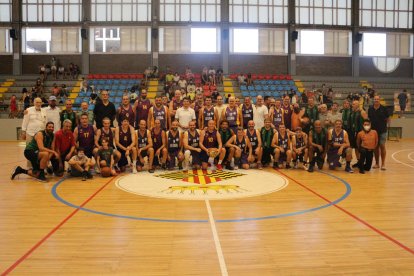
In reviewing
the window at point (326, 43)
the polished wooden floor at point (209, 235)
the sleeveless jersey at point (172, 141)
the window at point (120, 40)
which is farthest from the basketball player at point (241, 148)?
the window at point (326, 43)

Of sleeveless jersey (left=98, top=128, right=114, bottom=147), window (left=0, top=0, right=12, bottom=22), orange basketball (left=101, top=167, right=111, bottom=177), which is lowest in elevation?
orange basketball (left=101, top=167, right=111, bottom=177)

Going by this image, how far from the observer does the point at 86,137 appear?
7805 mm

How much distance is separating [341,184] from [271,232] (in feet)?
10.5

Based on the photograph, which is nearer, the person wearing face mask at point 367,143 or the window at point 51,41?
the person wearing face mask at point 367,143

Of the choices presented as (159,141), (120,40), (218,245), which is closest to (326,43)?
(120,40)

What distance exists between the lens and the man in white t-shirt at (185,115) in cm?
876

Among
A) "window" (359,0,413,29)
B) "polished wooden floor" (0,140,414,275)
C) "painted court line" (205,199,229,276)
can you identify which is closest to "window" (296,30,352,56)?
"window" (359,0,413,29)

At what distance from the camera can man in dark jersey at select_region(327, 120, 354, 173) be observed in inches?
327

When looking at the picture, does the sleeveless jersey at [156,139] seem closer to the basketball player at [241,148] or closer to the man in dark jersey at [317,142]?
the basketball player at [241,148]

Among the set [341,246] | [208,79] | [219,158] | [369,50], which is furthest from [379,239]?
[369,50]

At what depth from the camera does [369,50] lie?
77.5 feet

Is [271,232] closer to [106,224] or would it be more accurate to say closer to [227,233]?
[227,233]

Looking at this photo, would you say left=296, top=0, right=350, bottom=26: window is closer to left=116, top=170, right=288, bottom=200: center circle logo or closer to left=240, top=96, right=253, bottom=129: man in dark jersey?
left=240, top=96, right=253, bottom=129: man in dark jersey

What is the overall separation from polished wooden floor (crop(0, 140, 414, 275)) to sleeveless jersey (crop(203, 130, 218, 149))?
2.47 metres
